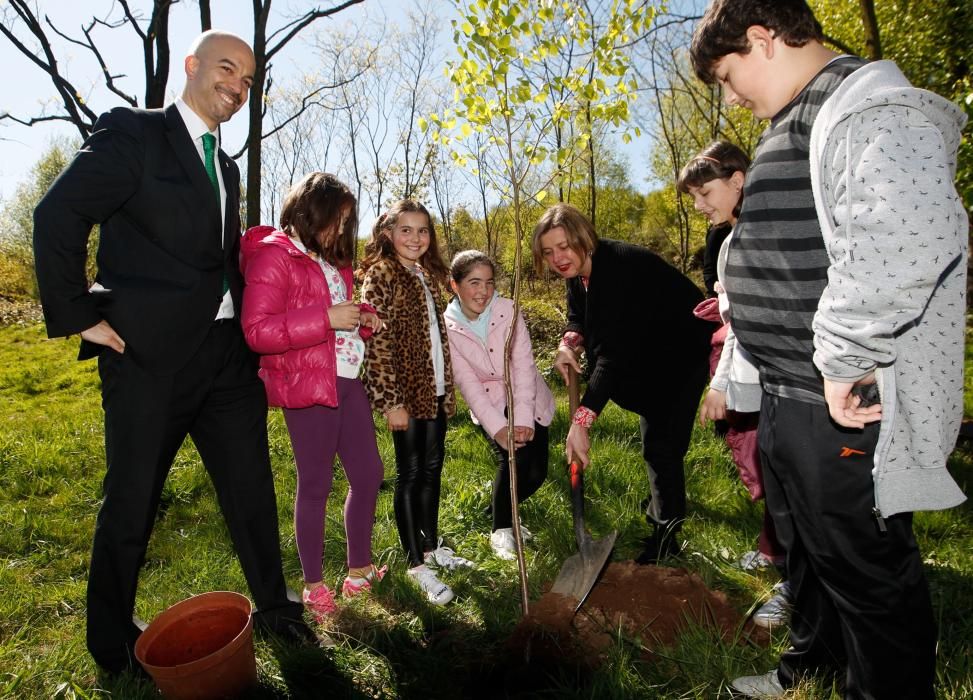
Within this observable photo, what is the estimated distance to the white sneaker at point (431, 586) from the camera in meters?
2.72

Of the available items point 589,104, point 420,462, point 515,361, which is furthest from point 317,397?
point 589,104

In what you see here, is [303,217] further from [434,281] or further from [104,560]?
[104,560]

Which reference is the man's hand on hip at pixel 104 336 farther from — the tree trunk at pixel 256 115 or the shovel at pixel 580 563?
the tree trunk at pixel 256 115

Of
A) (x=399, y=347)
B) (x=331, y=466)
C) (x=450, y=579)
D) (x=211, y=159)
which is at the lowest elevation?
(x=450, y=579)

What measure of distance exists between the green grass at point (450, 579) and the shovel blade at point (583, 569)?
0.18 meters

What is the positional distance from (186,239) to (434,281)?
1.24 meters

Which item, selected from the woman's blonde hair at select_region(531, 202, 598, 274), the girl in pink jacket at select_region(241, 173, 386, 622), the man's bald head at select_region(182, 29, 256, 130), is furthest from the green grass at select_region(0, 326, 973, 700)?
the man's bald head at select_region(182, 29, 256, 130)

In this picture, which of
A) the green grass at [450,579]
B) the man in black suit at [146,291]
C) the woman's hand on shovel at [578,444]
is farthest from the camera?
the woman's hand on shovel at [578,444]

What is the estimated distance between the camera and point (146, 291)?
6.86ft

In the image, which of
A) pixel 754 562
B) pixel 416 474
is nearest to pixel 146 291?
pixel 416 474

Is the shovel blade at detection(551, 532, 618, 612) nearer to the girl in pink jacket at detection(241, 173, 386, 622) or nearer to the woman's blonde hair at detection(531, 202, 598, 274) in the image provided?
the girl in pink jacket at detection(241, 173, 386, 622)

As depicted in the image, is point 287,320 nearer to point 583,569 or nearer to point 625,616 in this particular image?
point 583,569

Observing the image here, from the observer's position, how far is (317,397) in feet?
8.14

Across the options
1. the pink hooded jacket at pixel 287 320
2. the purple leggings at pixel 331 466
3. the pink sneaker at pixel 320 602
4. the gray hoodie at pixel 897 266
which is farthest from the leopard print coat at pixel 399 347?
the gray hoodie at pixel 897 266
